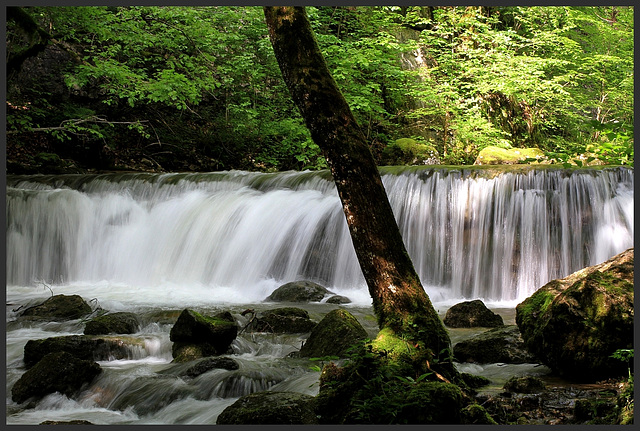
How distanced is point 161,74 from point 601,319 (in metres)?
10.3

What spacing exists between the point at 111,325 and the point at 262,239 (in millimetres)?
4805

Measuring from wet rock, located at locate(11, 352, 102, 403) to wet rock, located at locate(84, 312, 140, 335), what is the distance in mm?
1509

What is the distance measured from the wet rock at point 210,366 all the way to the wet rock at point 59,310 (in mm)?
3290

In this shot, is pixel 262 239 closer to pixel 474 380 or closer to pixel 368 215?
pixel 474 380

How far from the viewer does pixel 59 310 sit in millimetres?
7688

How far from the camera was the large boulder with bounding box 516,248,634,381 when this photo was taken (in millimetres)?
3936

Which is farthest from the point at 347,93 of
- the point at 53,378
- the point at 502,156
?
the point at 53,378

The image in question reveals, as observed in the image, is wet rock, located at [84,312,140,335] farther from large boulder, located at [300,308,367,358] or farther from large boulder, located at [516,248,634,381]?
large boulder, located at [516,248,634,381]

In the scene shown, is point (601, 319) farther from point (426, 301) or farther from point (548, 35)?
point (548, 35)

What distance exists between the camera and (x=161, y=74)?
1178 cm

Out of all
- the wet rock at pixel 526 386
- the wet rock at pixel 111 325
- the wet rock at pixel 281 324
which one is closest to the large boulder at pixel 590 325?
the wet rock at pixel 526 386

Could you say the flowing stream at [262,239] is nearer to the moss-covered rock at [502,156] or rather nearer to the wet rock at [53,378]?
the wet rock at [53,378]

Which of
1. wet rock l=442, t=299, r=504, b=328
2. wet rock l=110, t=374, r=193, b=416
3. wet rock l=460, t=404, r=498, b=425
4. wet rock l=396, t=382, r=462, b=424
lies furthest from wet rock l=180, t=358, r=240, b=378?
wet rock l=442, t=299, r=504, b=328

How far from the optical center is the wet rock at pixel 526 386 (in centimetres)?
382
